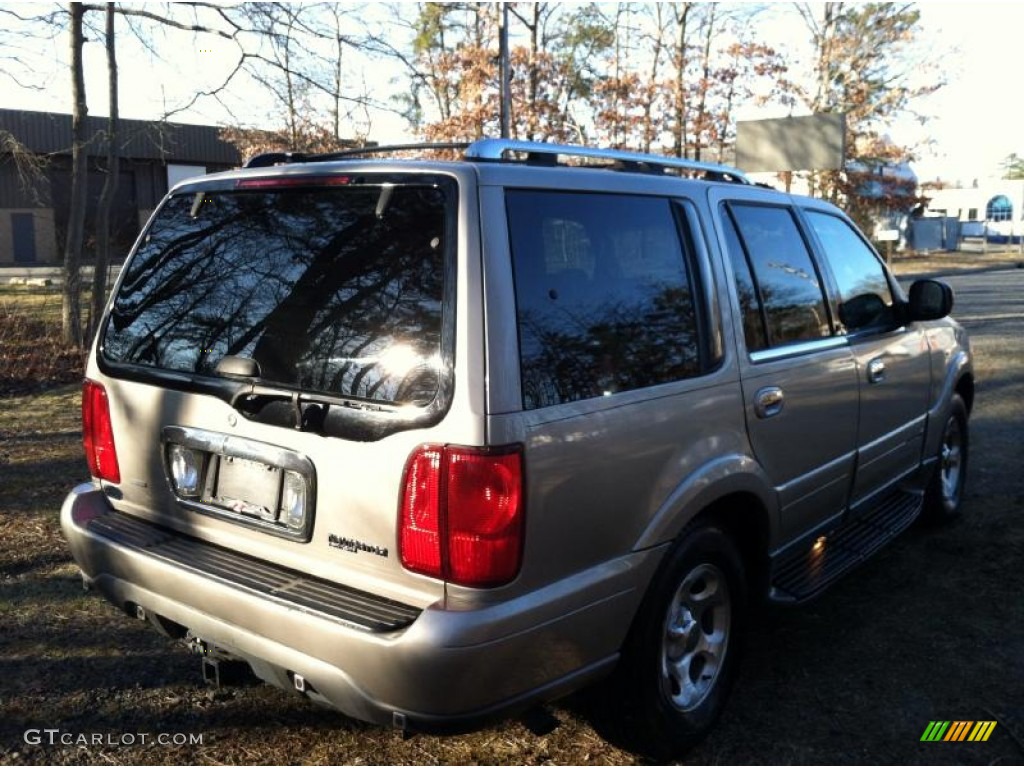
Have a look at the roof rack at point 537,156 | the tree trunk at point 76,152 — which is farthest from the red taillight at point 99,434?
the tree trunk at point 76,152

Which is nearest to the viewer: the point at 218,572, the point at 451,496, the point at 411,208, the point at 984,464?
the point at 451,496

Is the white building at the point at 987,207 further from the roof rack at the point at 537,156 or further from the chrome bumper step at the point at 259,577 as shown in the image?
the chrome bumper step at the point at 259,577

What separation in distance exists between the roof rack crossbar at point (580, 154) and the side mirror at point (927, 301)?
138 centimetres

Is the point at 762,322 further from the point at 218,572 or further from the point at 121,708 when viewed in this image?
the point at 121,708

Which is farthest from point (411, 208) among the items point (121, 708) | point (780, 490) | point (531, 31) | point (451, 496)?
point (531, 31)

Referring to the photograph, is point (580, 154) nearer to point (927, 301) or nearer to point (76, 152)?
point (927, 301)

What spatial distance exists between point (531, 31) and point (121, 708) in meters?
26.2

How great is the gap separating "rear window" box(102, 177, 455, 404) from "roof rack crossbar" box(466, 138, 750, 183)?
0.35 metres

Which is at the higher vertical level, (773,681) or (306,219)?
(306,219)

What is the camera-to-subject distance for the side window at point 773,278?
3334 millimetres

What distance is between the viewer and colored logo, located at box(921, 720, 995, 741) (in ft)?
10.2

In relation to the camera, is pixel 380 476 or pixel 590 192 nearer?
pixel 380 476

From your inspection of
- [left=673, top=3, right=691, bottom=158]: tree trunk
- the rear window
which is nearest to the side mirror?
the rear window

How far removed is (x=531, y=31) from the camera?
87.0 ft
